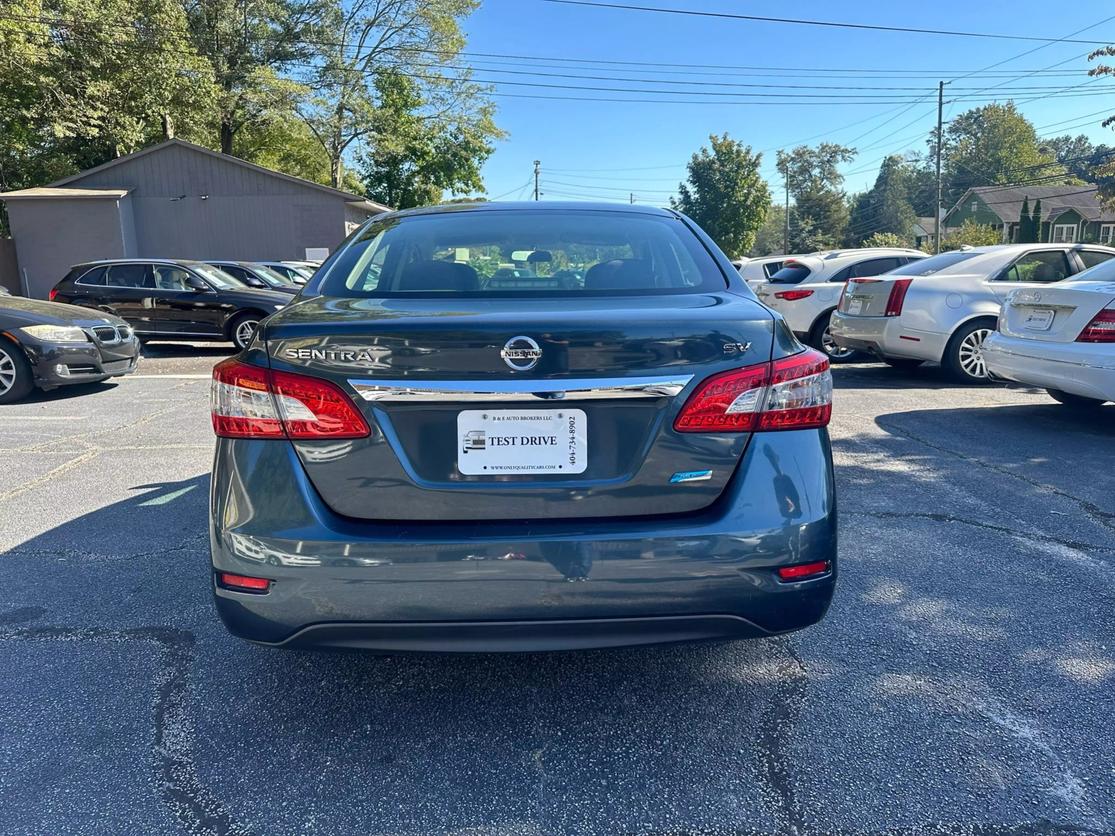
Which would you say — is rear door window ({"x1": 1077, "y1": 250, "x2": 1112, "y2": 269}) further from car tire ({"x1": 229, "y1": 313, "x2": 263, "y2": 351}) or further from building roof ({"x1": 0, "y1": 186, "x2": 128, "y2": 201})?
building roof ({"x1": 0, "y1": 186, "x2": 128, "y2": 201})

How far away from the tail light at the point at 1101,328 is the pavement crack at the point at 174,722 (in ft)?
19.6

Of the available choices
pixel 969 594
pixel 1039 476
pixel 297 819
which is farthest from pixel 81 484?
pixel 1039 476

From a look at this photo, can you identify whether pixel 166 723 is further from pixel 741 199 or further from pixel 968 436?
pixel 741 199

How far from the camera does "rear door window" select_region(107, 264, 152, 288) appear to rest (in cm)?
1188

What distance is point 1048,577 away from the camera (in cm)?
332

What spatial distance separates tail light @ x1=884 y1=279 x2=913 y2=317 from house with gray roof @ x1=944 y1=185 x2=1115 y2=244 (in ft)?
175

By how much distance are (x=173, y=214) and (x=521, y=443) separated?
2615cm

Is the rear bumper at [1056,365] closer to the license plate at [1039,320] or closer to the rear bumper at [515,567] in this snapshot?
the license plate at [1039,320]

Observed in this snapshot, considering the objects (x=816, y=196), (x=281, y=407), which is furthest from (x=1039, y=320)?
(x=816, y=196)

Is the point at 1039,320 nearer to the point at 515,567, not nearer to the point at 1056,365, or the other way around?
the point at 1056,365

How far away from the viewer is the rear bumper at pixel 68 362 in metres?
7.40

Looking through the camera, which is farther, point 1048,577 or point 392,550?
point 1048,577

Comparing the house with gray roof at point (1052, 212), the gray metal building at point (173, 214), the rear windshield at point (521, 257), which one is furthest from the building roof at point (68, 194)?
the house with gray roof at point (1052, 212)

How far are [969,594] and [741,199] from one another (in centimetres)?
5351
